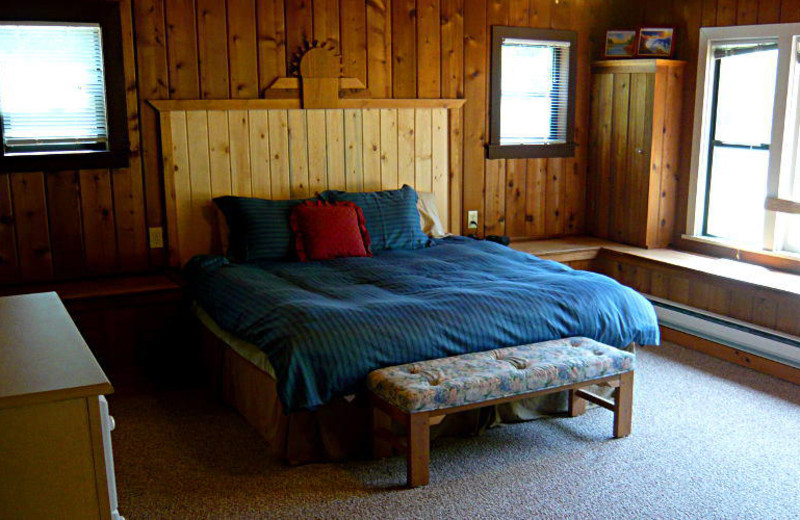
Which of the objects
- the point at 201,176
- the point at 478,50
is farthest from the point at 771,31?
the point at 201,176

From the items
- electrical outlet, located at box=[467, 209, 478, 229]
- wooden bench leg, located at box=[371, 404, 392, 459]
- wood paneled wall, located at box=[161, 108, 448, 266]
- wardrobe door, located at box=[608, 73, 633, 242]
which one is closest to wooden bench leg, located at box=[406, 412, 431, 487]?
wooden bench leg, located at box=[371, 404, 392, 459]

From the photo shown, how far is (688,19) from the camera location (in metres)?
5.12

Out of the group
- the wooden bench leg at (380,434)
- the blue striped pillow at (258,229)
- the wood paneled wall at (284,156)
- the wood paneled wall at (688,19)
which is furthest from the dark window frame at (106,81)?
the wood paneled wall at (688,19)

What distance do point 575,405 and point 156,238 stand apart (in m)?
2.41

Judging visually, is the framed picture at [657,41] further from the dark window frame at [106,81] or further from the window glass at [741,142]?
the dark window frame at [106,81]

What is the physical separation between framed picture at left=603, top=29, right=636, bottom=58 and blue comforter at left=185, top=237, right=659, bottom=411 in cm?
187

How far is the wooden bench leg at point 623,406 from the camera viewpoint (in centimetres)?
334

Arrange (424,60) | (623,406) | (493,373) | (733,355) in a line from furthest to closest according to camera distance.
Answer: (424,60), (733,355), (623,406), (493,373)

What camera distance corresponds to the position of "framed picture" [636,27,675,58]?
5145 millimetres

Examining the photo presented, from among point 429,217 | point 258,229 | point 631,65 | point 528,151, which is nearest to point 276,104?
point 258,229

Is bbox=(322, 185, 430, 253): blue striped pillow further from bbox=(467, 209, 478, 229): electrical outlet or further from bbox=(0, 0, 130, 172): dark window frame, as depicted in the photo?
bbox=(0, 0, 130, 172): dark window frame

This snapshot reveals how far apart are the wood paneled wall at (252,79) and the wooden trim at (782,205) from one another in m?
1.48

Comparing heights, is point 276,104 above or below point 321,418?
above

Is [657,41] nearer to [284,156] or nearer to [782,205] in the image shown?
[782,205]
